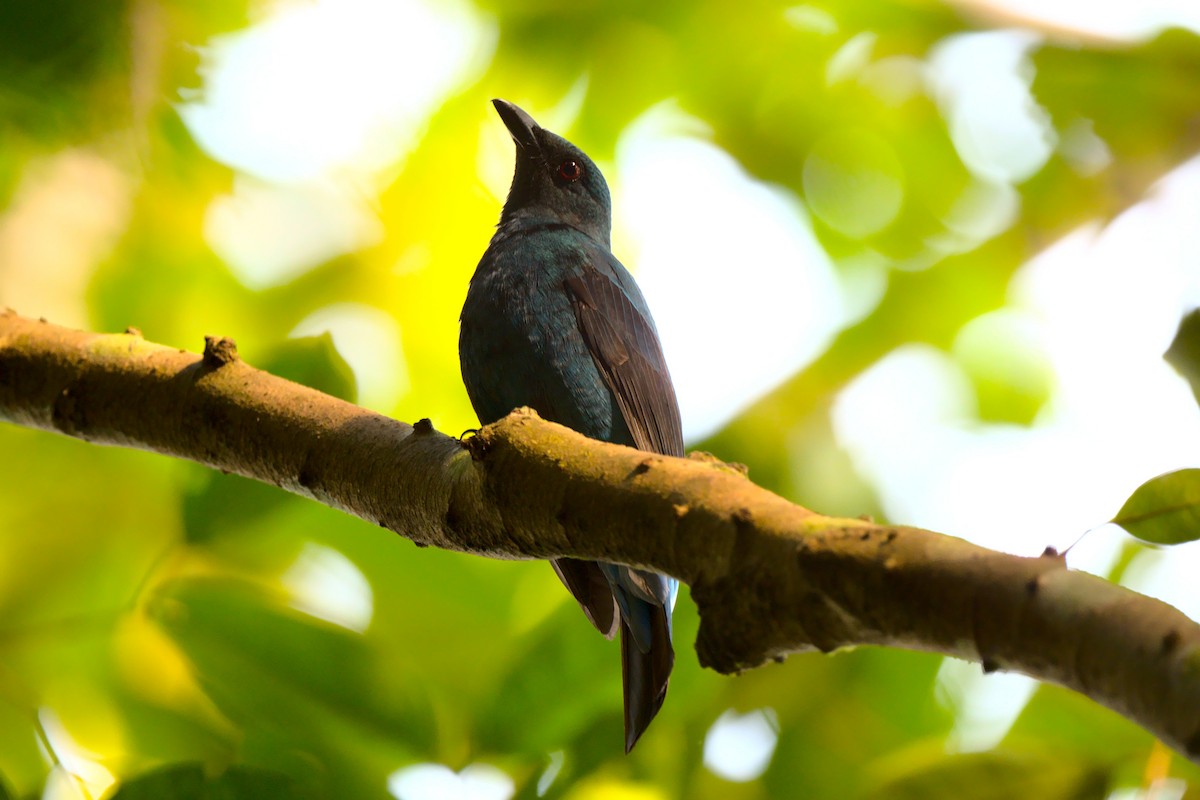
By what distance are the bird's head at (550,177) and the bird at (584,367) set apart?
566 mm

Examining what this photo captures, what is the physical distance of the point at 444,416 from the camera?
447 cm

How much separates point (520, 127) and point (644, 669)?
2.49 meters

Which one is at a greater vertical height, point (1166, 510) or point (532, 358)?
point (532, 358)

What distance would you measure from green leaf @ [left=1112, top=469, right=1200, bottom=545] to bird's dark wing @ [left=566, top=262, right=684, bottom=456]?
161 cm

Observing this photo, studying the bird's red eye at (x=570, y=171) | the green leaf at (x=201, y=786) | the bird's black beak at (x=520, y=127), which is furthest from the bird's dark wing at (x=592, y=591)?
the bird's black beak at (x=520, y=127)

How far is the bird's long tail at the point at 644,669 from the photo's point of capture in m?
2.57

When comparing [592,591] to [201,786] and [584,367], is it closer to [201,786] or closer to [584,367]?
[584,367]

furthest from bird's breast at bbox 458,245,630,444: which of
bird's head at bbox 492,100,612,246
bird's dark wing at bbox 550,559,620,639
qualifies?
bird's head at bbox 492,100,612,246

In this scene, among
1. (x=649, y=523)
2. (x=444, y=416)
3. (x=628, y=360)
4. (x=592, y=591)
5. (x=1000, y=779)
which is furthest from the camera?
(x=444, y=416)

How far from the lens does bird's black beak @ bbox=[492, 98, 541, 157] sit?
4258mm

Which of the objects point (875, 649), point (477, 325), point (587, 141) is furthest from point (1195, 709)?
point (587, 141)

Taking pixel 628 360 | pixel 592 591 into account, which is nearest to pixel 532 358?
pixel 628 360

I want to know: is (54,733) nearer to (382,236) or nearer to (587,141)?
(382,236)

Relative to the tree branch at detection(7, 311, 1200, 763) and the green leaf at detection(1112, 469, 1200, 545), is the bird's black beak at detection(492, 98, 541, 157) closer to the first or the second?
the tree branch at detection(7, 311, 1200, 763)
